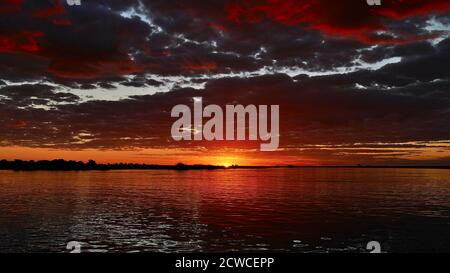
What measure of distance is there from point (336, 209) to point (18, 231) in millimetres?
43383

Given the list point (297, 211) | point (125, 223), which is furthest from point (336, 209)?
point (125, 223)

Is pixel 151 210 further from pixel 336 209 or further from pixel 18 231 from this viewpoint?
pixel 336 209

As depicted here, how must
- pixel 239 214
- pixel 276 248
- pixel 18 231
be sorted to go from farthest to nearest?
pixel 239 214, pixel 18 231, pixel 276 248

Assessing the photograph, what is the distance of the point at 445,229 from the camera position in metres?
44.4
